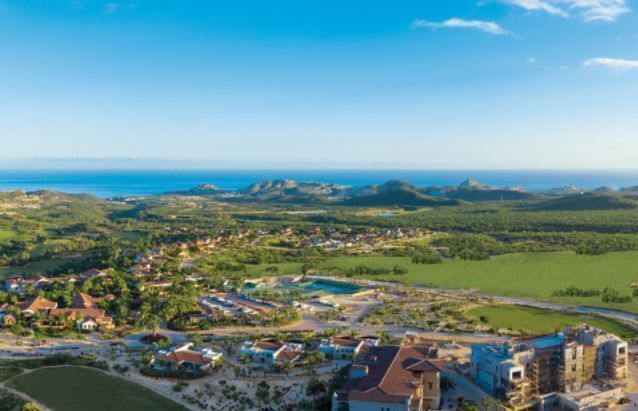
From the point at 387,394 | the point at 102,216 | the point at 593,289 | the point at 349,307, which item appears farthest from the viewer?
the point at 102,216

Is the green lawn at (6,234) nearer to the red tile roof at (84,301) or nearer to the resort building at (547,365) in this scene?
the red tile roof at (84,301)

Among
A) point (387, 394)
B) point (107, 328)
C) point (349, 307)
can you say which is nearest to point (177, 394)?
point (387, 394)

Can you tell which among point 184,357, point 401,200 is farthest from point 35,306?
point 401,200

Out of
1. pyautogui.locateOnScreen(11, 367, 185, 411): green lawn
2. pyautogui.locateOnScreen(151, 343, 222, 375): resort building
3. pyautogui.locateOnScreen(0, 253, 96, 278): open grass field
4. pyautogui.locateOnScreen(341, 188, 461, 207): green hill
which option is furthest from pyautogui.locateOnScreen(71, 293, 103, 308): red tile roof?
pyautogui.locateOnScreen(341, 188, 461, 207): green hill

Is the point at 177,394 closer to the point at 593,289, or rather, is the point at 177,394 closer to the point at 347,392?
the point at 347,392

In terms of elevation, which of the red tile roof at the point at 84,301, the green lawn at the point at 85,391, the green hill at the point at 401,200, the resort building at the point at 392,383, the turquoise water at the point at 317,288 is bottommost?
the turquoise water at the point at 317,288

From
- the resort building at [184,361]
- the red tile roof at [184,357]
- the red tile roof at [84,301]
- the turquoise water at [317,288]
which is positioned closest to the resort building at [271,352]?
the resort building at [184,361]

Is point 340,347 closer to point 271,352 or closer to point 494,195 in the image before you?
point 271,352
